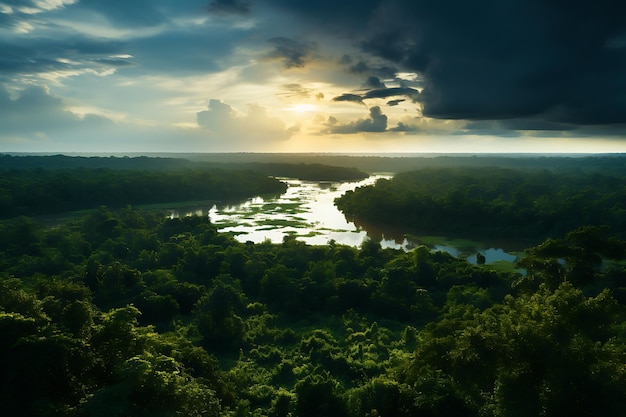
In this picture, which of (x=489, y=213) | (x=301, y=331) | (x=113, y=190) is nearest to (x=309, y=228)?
(x=489, y=213)

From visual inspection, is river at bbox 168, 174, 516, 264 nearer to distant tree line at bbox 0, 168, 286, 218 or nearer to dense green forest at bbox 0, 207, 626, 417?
dense green forest at bbox 0, 207, 626, 417

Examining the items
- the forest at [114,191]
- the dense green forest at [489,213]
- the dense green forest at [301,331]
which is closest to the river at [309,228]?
the dense green forest at [489,213]

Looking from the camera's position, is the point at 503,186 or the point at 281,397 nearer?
the point at 281,397

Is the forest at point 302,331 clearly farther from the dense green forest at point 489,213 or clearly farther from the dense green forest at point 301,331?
the dense green forest at point 489,213

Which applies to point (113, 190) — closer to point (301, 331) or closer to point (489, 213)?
point (301, 331)

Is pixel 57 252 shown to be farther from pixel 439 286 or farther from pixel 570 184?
pixel 570 184

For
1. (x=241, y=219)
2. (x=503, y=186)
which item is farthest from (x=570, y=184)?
(x=241, y=219)
